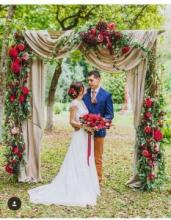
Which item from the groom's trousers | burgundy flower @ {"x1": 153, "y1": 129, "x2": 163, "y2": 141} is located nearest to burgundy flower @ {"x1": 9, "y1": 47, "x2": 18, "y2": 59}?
the groom's trousers

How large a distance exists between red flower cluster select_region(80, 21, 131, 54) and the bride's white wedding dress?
89 cm

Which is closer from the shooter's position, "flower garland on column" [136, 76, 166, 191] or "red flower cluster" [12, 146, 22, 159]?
"flower garland on column" [136, 76, 166, 191]

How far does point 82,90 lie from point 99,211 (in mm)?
1646

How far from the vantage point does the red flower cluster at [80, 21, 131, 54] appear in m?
6.91

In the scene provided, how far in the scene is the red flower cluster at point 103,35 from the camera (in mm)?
6914

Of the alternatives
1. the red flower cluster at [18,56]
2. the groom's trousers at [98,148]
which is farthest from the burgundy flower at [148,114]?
the red flower cluster at [18,56]

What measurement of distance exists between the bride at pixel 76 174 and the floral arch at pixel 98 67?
0.71 m

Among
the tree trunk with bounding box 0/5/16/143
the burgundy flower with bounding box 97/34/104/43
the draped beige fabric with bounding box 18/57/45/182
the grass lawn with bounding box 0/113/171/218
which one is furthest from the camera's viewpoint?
the tree trunk with bounding box 0/5/16/143

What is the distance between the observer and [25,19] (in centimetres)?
1212

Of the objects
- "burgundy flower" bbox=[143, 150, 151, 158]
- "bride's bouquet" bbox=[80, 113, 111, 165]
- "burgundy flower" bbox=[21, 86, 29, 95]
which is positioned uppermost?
"burgundy flower" bbox=[21, 86, 29, 95]

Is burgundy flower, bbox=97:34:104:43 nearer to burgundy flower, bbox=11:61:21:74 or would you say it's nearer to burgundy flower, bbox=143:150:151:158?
burgundy flower, bbox=11:61:21:74

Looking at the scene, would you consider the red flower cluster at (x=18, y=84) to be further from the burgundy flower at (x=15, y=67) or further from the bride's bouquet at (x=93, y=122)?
the bride's bouquet at (x=93, y=122)

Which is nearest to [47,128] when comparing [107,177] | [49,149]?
[49,149]

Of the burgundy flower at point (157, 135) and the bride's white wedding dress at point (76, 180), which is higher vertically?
the burgundy flower at point (157, 135)
